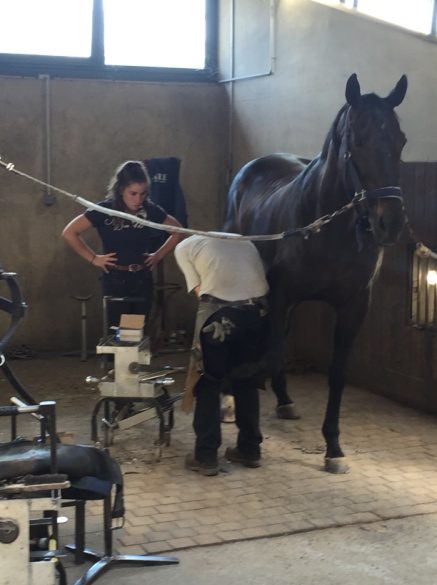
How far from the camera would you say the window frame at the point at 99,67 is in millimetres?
6207

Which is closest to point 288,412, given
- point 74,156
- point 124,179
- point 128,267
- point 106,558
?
point 128,267

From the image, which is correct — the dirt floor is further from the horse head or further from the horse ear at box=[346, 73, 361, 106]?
the horse ear at box=[346, 73, 361, 106]

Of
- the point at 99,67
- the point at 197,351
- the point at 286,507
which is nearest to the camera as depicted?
the point at 286,507

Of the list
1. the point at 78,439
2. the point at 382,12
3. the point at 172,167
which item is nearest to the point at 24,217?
the point at 172,167

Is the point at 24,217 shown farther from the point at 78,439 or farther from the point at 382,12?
→ the point at 382,12

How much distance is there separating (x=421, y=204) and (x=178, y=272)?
8.57 ft

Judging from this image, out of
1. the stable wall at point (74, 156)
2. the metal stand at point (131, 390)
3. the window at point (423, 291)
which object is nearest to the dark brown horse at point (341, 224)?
the metal stand at point (131, 390)

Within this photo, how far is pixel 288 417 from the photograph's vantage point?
466 centimetres

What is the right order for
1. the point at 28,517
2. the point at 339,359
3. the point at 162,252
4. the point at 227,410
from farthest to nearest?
the point at 227,410 < the point at 162,252 < the point at 339,359 < the point at 28,517

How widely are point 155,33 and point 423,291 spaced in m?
3.31

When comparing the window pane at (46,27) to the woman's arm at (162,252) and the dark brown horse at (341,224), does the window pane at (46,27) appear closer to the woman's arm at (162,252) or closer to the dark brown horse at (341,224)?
the woman's arm at (162,252)

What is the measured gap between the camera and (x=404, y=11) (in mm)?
4801

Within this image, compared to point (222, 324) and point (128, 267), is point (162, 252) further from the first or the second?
point (222, 324)

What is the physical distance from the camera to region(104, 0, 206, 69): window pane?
6488 millimetres
